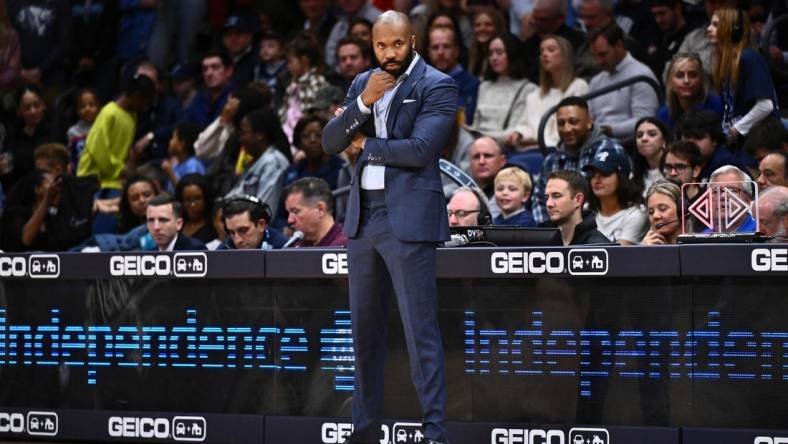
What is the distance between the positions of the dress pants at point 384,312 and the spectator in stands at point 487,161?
417 centimetres

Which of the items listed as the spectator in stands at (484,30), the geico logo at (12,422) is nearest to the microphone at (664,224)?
the geico logo at (12,422)

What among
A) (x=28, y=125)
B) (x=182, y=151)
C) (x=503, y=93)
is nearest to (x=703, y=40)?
(x=503, y=93)

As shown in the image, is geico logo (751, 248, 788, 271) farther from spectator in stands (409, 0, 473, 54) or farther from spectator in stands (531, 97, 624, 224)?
spectator in stands (409, 0, 473, 54)

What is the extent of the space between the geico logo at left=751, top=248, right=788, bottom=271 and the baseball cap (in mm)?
2589

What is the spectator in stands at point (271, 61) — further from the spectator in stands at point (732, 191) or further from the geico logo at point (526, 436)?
the geico logo at point (526, 436)

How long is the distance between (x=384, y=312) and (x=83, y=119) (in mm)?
8242

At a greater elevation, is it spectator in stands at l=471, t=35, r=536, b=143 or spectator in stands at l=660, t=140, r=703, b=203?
spectator in stands at l=471, t=35, r=536, b=143

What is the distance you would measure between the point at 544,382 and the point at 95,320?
2.71 m

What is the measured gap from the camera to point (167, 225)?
980 cm

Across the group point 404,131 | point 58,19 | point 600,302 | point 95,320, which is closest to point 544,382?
point 600,302

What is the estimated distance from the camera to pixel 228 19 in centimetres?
1575

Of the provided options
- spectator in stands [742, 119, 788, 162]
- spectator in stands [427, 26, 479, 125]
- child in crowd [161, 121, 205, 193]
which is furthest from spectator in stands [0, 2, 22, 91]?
spectator in stands [742, 119, 788, 162]

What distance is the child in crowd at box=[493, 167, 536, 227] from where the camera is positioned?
9.92m

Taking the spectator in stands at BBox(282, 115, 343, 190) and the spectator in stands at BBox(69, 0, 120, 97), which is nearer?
the spectator in stands at BBox(282, 115, 343, 190)
